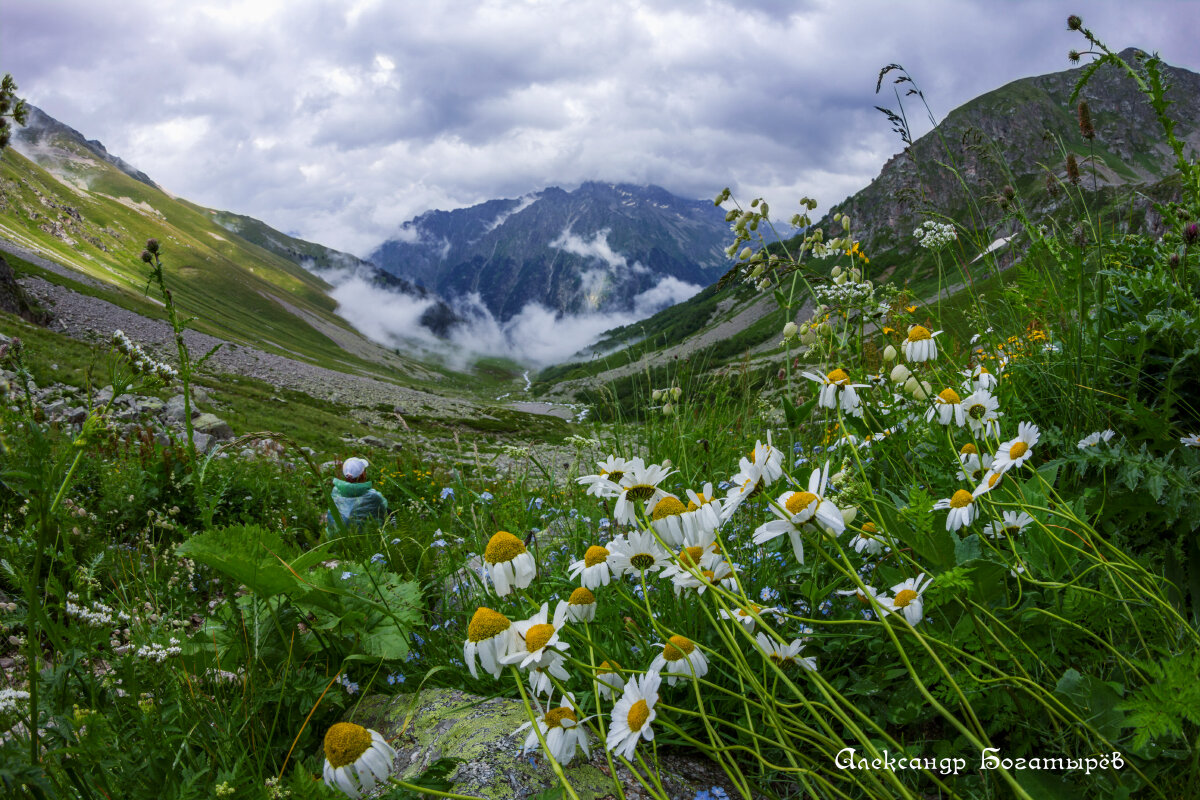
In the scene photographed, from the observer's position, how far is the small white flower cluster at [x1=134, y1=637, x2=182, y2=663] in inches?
88.4

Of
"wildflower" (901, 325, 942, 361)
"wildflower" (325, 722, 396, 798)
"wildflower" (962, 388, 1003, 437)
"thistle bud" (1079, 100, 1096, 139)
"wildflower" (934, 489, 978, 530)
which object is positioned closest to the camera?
"wildflower" (325, 722, 396, 798)

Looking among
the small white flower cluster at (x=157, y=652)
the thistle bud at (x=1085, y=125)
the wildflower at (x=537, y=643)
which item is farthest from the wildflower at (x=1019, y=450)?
the small white flower cluster at (x=157, y=652)

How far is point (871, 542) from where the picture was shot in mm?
2258

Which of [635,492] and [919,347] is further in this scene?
[919,347]

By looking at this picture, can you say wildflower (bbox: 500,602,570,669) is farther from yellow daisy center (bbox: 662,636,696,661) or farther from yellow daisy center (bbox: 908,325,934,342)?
yellow daisy center (bbox: 908,325,934,342)

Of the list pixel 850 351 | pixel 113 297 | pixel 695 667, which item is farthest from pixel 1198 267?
pixel 113 297

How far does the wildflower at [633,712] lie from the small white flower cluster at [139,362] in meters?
2.18

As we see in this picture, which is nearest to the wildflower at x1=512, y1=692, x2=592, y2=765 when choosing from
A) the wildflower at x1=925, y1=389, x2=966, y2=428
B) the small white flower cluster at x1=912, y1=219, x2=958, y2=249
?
the wildflower at x1=925, y1=389, x2=966, y2=428

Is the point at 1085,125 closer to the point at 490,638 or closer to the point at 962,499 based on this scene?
the point at 962,499

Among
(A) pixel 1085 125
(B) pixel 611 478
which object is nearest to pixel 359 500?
(B) pixel 611 478

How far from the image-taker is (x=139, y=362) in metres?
2.55

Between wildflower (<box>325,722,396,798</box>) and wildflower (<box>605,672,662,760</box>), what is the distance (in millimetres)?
560

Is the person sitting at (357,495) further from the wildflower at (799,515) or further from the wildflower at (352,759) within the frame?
the wildflower at (799,515)

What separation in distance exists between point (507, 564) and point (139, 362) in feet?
6.18
